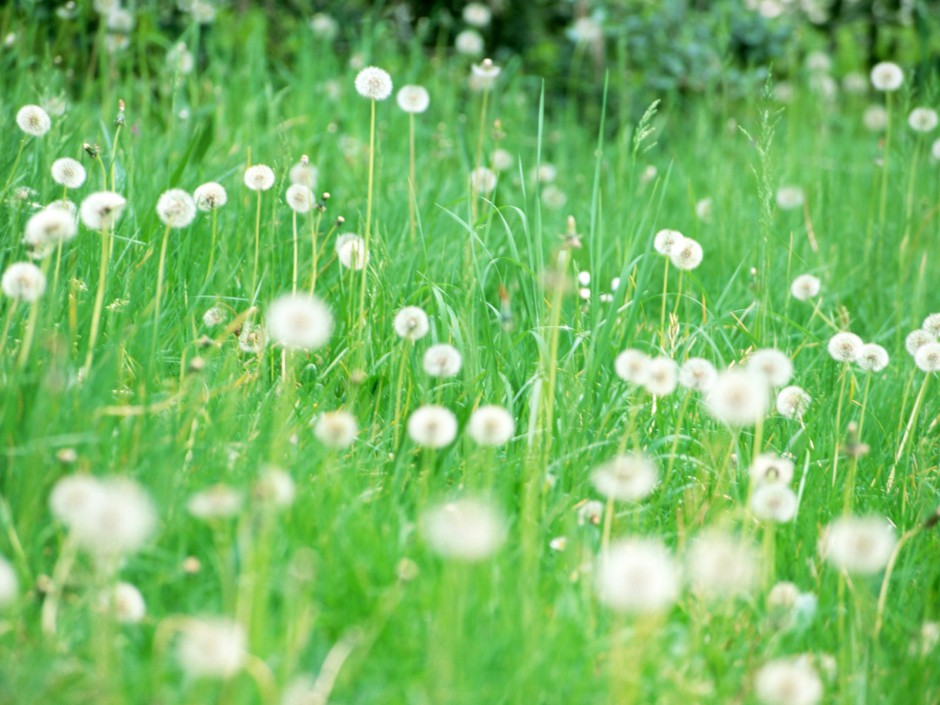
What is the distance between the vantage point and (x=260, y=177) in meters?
2.15

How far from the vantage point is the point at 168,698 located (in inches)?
41.9

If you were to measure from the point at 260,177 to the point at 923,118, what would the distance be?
2358mm

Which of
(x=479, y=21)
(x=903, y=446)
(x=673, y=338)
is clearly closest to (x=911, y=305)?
(x=903, y=446)

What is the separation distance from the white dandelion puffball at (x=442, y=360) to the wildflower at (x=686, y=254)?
2.05ft

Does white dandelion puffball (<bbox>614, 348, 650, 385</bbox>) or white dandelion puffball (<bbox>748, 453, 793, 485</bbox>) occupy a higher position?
white dandelion puffball (<bbox>614, 348, 650, 385</bbox>)

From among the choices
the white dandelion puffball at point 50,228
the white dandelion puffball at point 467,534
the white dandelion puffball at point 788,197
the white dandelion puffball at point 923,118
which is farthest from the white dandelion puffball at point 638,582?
the white dandelion puffball at point 923,118

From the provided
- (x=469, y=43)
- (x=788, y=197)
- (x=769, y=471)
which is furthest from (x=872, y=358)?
(x=469, y=43)

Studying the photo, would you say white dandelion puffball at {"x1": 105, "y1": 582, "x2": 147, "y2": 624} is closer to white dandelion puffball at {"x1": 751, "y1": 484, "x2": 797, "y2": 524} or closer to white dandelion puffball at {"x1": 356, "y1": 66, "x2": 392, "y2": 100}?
white dandelion puffball at {"x1": 751, "y1": 484, "x2": 797, "y2": 524}

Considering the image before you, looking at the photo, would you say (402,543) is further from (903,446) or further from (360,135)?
(360,135)

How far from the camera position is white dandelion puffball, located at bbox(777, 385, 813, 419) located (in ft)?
6.39

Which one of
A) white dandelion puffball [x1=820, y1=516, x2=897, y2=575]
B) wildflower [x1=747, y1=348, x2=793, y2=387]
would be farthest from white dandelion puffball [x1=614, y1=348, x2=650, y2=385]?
white dandelion puffball [x1=820, y1=516, x2=897, y2=575]

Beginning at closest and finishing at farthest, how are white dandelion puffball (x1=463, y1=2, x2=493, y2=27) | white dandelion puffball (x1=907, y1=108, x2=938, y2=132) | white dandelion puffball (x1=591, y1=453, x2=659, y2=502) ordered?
white dandelion puffball (x1=591, y1=453, x2=659, y2=502) → white dandelion puffball (x1=907, y1=108, x2=938, y2=132) → white dandelion puffball (x1=463, y1=2, x2=493, y2=27)

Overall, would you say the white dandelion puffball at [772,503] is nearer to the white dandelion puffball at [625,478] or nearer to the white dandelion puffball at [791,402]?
the white dandelion puffball at [625,478]

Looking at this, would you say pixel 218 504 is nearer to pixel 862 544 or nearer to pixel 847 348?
pixel 862 544
